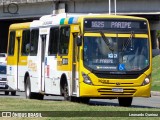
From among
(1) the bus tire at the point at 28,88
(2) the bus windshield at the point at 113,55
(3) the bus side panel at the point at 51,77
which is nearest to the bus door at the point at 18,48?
(1) the bus tire at the point at 28,88

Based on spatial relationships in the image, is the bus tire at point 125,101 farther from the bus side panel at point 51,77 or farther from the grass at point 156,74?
the grass at point 156,74

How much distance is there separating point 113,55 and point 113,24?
1.19m

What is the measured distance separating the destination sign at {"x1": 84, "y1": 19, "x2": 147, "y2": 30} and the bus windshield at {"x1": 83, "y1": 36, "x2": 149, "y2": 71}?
42 cm

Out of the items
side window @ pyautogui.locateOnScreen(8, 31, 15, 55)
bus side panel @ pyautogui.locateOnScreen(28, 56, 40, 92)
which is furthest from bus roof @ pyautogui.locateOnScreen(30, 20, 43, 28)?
side window @ pyautogui.locateOnScreen(8, 31, 15, 55)

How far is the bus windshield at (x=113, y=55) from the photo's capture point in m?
24.4

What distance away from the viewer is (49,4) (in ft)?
217

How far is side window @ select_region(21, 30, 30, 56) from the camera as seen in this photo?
30195 mm

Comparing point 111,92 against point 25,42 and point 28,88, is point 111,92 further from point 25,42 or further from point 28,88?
point 25,42

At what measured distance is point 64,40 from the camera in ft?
85.5

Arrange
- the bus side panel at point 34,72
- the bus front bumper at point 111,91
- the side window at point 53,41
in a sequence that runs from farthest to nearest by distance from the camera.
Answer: the bus side panel at point 34,72
the side window at point 53,41
the bus front bumper at point 111,91

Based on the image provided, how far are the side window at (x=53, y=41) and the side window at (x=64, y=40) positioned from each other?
1.65 feet

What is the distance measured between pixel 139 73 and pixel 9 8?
160 feet

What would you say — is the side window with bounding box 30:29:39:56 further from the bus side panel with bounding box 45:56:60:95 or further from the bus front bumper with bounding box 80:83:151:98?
the bus front bumper with bounding box 80:83:151:98

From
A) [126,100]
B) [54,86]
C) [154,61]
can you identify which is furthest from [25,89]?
[154,61]
